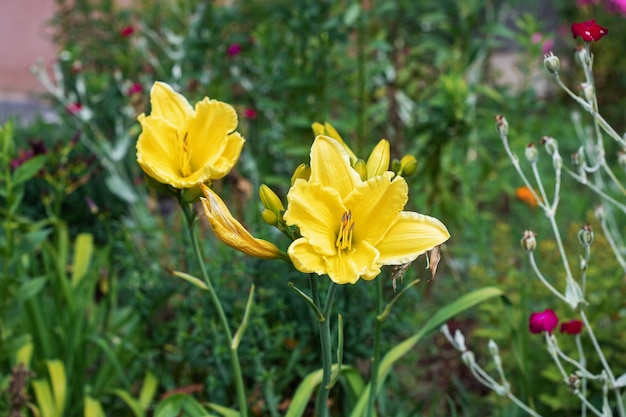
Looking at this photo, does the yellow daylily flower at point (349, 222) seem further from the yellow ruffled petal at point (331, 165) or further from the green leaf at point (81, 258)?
the green leaf at point (81, 258)

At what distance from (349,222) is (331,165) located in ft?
0.32

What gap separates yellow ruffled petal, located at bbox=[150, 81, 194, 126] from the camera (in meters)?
1.42

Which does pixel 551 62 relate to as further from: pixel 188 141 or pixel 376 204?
pixel 188 141

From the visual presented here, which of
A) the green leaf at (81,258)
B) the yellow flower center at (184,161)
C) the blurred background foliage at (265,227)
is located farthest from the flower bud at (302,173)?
the green leaf at (81,258)

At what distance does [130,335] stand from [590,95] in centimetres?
165

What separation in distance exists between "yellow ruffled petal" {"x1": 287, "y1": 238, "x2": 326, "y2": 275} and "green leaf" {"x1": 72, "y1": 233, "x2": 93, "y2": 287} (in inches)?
64.1

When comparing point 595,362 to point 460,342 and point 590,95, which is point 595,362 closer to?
point 460,342

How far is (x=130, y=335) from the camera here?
248 centimetres

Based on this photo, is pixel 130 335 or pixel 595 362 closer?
pixel 595 362

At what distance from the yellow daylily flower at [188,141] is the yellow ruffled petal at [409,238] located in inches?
14.1

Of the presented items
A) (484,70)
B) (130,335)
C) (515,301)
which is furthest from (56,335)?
(484,70)

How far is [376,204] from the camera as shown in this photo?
1145 millimetres

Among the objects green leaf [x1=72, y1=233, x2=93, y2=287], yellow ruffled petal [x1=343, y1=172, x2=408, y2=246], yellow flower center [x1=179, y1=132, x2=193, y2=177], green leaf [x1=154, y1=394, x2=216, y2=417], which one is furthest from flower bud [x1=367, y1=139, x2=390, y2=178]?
green leaf [x1=72, y1=233, x2=93, y2=287]

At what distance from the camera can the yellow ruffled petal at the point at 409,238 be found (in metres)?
1.14
